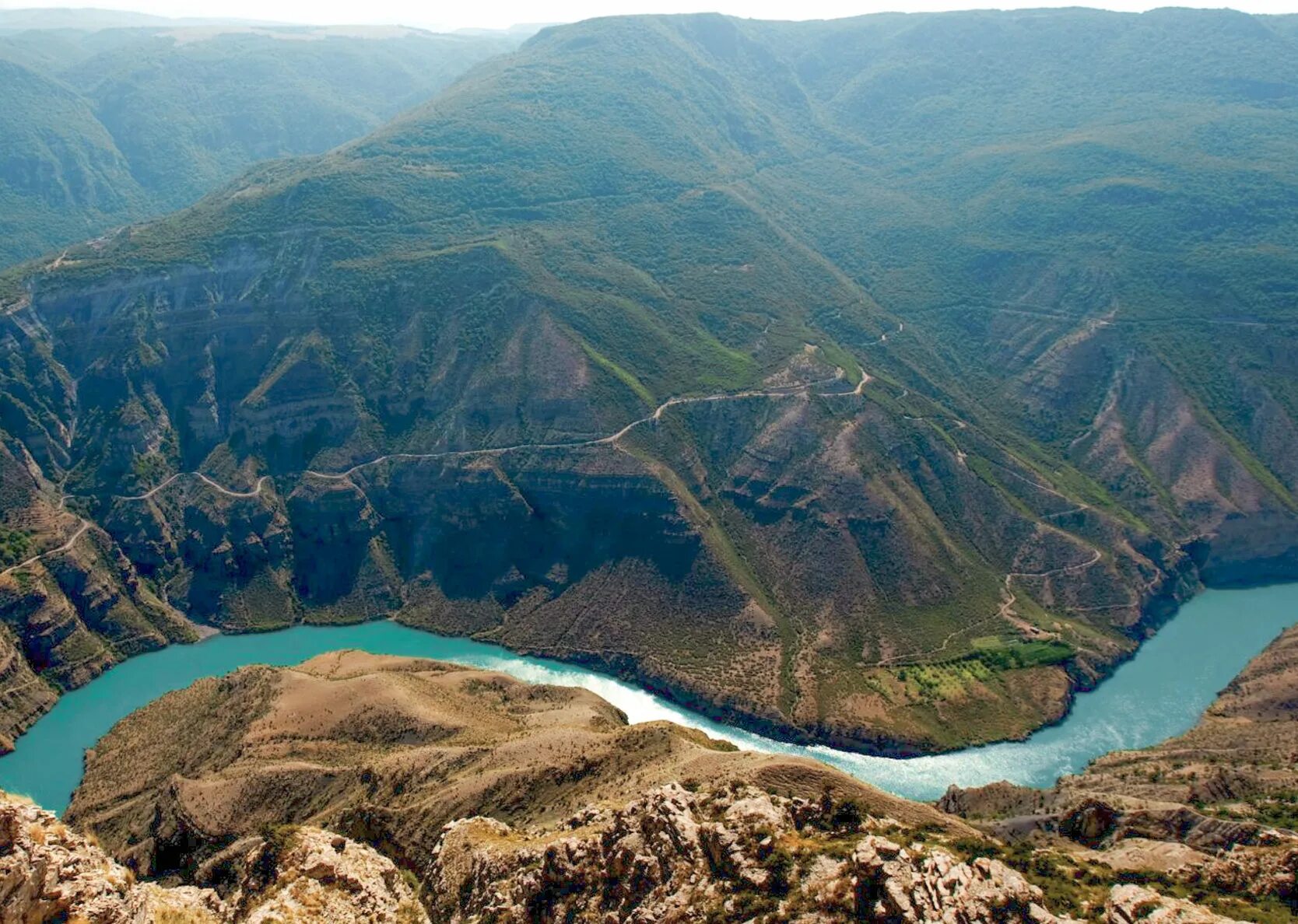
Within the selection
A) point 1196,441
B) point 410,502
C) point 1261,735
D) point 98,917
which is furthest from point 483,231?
point 98,917

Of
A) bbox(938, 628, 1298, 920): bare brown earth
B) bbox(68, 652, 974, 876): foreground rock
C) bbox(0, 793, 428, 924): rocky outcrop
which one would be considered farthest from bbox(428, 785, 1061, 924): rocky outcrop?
bbox(938, 628, 1298, 920): bare brown earth

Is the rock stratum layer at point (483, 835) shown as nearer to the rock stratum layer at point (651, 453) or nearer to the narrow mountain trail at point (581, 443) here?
the rock stratum layer at point (651, 453)

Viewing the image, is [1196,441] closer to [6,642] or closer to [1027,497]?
[1027,497]

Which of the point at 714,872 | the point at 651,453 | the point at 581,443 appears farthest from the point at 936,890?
the point at 581,443

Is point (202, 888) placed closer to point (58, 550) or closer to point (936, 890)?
point (936, 890)

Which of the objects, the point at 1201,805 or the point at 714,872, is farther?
the point at 1201,805
